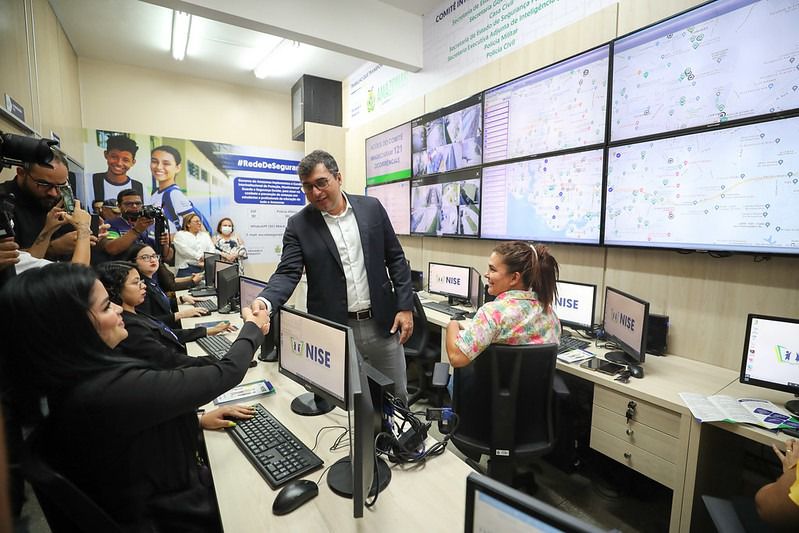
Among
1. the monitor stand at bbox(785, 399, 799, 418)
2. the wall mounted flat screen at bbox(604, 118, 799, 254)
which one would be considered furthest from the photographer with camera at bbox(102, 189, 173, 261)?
the monitor stand at bbox(785, 399, 799, 418)

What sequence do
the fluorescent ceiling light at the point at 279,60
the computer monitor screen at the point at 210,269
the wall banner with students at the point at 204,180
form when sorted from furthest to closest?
the wall banner with students at the point at 204,180
the fluorescent ceiling light at the point at 279,60
the computer monitor screen at the point at 210,269

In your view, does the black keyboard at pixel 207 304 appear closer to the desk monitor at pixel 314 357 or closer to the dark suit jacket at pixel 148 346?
the dark suit jacket at pixel 148 346

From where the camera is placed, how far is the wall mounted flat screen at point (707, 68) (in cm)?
160

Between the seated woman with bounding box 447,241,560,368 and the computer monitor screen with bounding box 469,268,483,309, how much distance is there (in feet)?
4.21

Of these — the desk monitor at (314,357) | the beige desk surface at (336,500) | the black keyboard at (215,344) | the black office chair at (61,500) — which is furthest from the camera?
the black keyboard at (215,344)

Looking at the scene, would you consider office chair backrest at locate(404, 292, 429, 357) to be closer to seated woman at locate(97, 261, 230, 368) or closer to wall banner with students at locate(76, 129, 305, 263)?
seated woman at locate(97, 261, 230, 368)

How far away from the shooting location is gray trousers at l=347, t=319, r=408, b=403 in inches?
79.0

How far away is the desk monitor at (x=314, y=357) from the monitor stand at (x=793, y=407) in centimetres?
165

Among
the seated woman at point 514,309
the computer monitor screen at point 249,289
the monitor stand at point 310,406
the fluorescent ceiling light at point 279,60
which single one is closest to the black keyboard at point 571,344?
the seated woman at point 514,309

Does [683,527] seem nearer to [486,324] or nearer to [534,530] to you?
[486,324]

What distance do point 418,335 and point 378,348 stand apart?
791 mm

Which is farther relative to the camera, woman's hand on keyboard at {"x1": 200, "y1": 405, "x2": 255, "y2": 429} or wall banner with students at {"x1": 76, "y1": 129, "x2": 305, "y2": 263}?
wall banner with students at {"x1": 76, "y1": 129, "x2": 305, "y2": 263}

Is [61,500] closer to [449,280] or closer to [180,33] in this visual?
[449,280]

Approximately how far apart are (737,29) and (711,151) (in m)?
0.53
